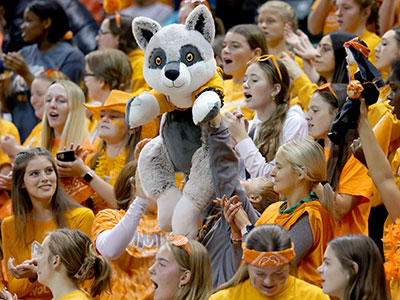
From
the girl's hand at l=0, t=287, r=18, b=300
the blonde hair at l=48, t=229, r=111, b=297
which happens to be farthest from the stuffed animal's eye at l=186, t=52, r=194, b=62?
the girl's hand at l=0, t=287, r=18, b=300

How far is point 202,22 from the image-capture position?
11.7 ft

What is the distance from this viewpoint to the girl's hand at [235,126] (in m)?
4.38

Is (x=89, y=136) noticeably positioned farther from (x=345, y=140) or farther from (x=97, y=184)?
(x=345, y=140)

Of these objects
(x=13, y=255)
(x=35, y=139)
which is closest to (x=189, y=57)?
(x=13, y=255)

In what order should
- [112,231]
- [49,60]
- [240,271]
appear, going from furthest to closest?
[49,60] → [112,231] → [240,271]

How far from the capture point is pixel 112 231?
4.25 meters

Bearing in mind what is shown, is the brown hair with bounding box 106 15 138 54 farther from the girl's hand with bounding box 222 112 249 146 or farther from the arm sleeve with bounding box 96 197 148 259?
the arm sleeve with bounding box 96 197 148 259

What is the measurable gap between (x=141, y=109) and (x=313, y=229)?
95cm

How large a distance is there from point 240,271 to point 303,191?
62cm

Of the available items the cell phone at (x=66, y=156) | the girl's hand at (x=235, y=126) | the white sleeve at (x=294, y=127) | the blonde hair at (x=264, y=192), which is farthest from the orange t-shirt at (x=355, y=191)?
the cell phone at (x=66, y=156)

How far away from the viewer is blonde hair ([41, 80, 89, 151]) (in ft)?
18.5

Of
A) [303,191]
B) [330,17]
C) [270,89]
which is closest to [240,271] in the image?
[303,191]

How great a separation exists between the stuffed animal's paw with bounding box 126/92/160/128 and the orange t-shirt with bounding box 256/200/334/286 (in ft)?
2.56

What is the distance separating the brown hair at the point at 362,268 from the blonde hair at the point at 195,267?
605mm
